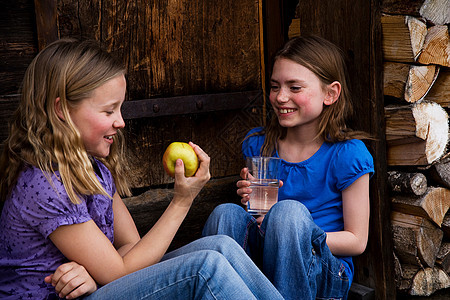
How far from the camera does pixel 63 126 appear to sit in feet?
6.15

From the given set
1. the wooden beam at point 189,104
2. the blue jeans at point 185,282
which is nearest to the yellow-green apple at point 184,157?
the blue jeans at point 185,282

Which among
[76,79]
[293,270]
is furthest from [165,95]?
[293,270]

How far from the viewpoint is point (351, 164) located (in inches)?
95.7

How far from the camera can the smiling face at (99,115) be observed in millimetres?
1913

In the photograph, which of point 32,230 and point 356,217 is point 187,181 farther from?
point 356,217

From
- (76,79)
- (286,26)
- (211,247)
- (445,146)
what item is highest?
(286,26)

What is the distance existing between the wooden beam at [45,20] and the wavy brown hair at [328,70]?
997mm

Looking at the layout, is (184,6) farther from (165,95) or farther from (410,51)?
(410,51)

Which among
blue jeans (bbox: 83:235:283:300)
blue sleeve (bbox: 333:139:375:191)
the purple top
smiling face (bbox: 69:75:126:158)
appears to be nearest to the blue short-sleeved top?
blue sleeve (bbox: 333:139:375:191)

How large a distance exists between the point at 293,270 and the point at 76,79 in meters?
1.09

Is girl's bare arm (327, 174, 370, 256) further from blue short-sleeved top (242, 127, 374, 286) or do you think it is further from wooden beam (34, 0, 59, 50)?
wooden beam (34, 0, 59, 50)

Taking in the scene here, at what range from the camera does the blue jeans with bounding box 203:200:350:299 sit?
2.19 meters

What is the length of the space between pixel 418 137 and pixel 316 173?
485 mm

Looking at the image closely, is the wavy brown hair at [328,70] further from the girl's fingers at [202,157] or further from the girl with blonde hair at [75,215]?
the girl with blonde hair at [75,215]
